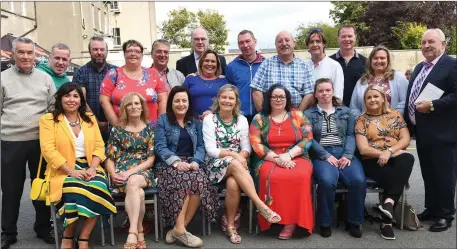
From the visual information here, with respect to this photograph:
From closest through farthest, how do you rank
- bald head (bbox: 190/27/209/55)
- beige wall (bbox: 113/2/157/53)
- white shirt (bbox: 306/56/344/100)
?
white shirt (bbox: 306/56/344/100) < bald head (bbox: 190/27/209/55) < beige wall (bbox: 113/2/157/53)

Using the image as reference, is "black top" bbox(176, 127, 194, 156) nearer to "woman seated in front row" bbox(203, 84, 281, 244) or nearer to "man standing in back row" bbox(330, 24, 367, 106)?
"woman seated in front row" bbox(203, 84, 281, 244)

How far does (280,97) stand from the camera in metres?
4.38

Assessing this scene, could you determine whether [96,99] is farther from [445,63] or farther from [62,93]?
[445,63]

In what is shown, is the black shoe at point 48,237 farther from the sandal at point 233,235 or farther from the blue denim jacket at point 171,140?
the sandal at point 233,235

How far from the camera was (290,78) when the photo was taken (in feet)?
15.3

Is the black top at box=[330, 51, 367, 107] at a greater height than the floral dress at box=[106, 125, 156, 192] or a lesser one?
greater

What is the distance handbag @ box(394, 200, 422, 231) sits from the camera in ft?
14.1

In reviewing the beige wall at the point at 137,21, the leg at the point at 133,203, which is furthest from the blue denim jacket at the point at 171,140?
the beige wall at the point at 137,21

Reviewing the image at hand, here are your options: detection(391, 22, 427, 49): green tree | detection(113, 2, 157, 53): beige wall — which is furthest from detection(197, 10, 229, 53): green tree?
detection(391, 22, 427, 49): green tree

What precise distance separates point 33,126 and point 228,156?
186 centimetres

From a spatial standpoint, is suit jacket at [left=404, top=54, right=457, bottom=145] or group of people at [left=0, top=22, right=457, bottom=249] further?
suit jacket at [left=404, top=54, right=457, bottom=145]

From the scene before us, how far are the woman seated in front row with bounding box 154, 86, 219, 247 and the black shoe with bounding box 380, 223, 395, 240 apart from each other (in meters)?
1.61

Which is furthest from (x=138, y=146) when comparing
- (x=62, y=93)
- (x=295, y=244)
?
(x=295, y=244)

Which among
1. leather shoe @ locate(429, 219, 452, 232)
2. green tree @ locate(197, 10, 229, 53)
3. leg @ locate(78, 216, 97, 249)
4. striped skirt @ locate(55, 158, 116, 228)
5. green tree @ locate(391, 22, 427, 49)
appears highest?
green tree @ locate(197, 10, 229, 53)
